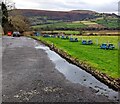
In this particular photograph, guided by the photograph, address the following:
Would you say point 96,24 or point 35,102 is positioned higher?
point 35,102

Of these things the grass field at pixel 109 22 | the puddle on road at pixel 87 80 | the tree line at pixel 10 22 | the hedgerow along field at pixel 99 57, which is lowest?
the grass field at pixel 109 22

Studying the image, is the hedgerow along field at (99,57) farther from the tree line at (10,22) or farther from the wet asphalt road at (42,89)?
the tree line at (10,22)

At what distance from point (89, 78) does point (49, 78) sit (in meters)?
1.96

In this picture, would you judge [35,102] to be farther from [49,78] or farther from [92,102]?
[49,78]

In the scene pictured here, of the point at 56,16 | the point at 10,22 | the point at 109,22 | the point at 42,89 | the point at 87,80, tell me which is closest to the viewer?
the point at 42,89

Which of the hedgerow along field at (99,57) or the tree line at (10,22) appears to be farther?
the tree line at (10,22)

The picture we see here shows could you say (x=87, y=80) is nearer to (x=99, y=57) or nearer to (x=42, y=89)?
(x=42, y=89)

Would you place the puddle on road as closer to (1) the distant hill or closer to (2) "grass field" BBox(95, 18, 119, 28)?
(2) "grass field" BBox(95, 18, 119, 28)

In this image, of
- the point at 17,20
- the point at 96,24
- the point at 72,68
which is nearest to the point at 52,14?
the point at 96,24

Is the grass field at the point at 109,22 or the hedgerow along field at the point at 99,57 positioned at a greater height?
the hedgerow along field at the point at 99,57

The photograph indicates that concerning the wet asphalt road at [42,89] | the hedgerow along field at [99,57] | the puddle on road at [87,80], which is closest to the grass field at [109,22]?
the hedgerow along field at [99,57]

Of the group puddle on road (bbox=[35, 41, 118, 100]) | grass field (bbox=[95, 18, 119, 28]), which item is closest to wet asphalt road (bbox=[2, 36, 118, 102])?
puddle on road (bbox=[35, 41, 118, 100])

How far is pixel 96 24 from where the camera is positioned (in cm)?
11150

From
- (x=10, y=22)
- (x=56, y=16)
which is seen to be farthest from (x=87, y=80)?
(x=56, y=16)
